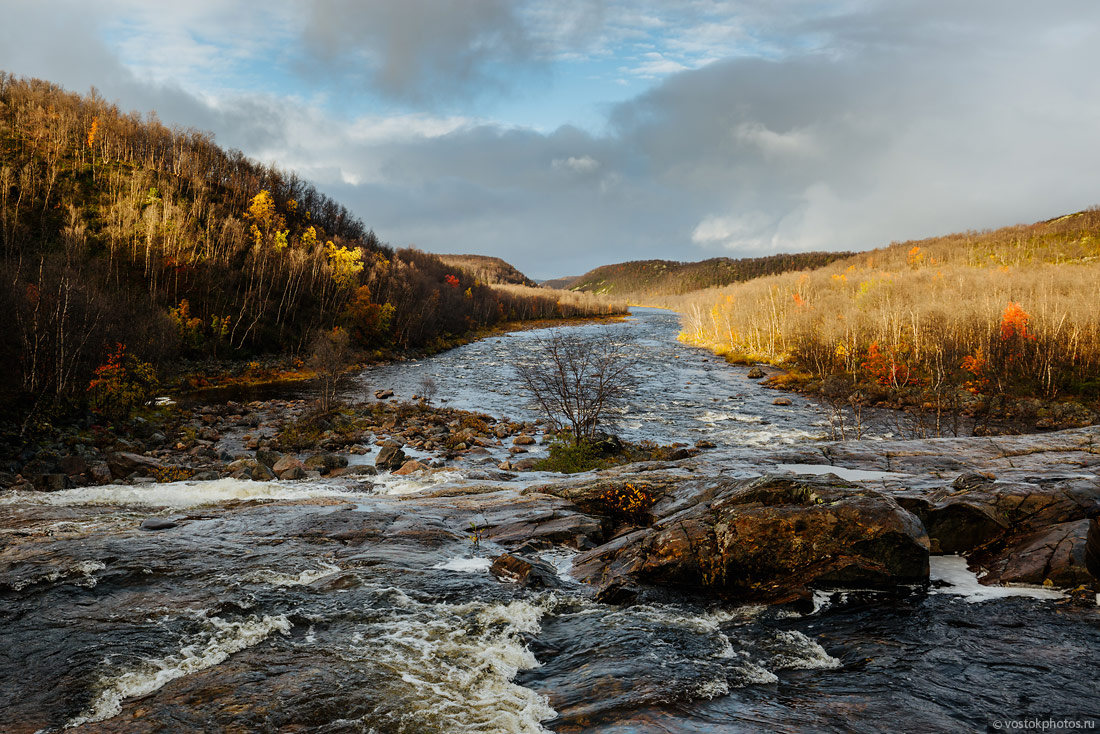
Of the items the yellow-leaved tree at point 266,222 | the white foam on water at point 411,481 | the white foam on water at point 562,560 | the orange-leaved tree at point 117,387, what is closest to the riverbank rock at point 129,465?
the orange-leaved tree at point 117,387

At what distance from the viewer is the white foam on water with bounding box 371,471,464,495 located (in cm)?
1717

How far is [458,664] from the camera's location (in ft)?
22.7

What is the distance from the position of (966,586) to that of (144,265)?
211ft

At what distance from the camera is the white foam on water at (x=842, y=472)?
13742 mm

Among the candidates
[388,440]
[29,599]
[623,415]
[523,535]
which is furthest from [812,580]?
[623,415]

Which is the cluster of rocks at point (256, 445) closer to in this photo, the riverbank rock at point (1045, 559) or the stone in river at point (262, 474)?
the stone in river at point (262, 474)

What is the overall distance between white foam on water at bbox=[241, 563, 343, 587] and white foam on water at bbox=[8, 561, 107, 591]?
243 centimetres

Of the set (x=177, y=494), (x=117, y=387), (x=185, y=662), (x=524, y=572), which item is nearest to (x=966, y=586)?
(x=524, y=572)

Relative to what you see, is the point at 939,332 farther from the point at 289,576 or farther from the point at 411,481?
the point at 289,576

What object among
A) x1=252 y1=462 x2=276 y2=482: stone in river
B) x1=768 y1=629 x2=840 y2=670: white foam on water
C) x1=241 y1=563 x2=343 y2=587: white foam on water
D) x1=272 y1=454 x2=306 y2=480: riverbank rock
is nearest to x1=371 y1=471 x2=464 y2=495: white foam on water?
x1=272 y1=454 x2=306 y2=480: riverbank rock

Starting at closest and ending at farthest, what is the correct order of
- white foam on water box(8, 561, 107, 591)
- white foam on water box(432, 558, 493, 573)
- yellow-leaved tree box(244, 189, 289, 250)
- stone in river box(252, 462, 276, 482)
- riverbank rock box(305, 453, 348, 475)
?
white foam on water box(8, 561, 107, 591) < white foam on water box(432, 558, 493, 573) < stone in river box(252, 462, 276, 482) < riverbank rock box(305, 453, 348, 475) < yellow-leaved tree box(244, 189, 289, 250)

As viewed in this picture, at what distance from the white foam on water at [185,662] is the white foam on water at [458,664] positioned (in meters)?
1.42

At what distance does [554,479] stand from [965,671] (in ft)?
40.2

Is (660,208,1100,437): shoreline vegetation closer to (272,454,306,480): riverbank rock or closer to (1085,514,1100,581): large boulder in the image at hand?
(1085,514,1100,581): large boulder
